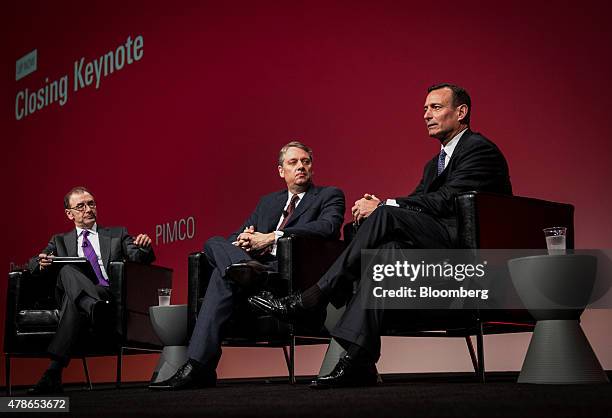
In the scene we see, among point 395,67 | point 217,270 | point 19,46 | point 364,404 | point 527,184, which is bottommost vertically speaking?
point 364,404

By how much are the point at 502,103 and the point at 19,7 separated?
4.49 metres

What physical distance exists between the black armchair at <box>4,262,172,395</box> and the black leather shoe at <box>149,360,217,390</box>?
3.82ft

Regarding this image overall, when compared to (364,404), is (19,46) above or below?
above

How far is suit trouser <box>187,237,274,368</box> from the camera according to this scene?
10.1 ft

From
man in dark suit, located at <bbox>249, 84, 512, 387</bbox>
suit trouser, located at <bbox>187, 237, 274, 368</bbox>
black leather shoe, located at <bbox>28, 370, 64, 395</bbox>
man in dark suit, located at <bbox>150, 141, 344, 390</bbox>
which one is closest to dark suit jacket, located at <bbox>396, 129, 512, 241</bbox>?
man in dark suit, located at <bbox>249, 84, 512, 387</bbox>

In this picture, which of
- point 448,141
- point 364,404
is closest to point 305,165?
point 448,141

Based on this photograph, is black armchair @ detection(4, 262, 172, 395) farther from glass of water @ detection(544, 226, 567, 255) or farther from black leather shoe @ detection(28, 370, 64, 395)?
glass of water @ detection(544, 226, 567, 255)

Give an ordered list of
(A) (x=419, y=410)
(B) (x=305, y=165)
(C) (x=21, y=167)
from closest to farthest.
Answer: (A) (x=419, y=410) → (B) (x=305, y=165) → (C) (x=21, y=167)

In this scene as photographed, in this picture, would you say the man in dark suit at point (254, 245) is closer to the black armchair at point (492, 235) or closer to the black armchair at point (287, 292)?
the black armchair at point (287, 292)

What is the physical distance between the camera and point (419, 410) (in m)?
1.69

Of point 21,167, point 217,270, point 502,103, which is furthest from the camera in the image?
point 21,167

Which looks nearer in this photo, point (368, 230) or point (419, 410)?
point (419, 410)

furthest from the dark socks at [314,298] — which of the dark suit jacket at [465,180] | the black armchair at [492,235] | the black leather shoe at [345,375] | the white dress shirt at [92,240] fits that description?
the white dress shirt at [92,240]

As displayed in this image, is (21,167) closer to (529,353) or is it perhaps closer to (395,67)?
(395,67)
